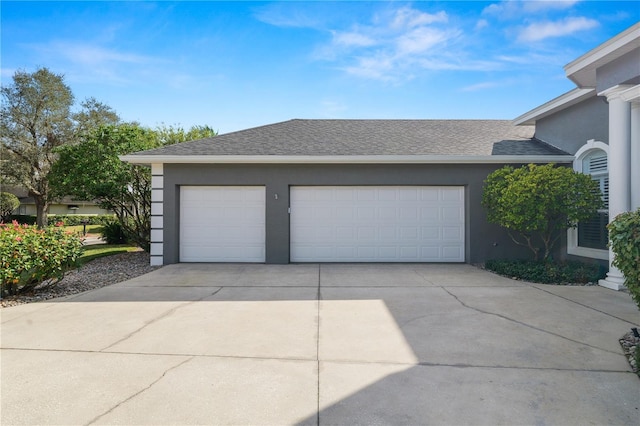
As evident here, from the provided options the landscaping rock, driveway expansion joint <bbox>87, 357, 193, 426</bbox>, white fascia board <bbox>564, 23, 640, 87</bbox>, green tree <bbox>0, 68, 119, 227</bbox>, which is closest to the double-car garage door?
the landscaping rock

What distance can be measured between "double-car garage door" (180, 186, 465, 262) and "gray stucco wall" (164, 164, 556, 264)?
9.0 inches

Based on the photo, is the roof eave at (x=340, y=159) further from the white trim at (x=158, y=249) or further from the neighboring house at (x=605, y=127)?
the white trim at (x=158, y=249)

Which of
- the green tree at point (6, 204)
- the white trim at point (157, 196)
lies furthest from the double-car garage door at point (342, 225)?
the green tree at point (6, 204)

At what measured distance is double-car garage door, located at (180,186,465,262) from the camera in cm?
955

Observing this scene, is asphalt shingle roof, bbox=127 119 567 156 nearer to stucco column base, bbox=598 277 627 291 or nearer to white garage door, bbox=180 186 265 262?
white garage door, bbox=180 186 265 262

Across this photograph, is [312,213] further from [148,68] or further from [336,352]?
[148,68]

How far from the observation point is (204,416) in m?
2.51

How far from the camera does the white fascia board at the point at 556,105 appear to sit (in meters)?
7.85

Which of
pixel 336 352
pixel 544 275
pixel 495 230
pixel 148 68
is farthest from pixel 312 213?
pixel 148 68

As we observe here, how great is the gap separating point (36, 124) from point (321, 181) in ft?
72.3

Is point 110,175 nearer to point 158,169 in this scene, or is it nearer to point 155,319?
point 158,169

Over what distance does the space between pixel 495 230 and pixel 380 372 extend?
7515 millimetres

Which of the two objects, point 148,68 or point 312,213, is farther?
point 148,68

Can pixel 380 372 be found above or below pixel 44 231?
below
